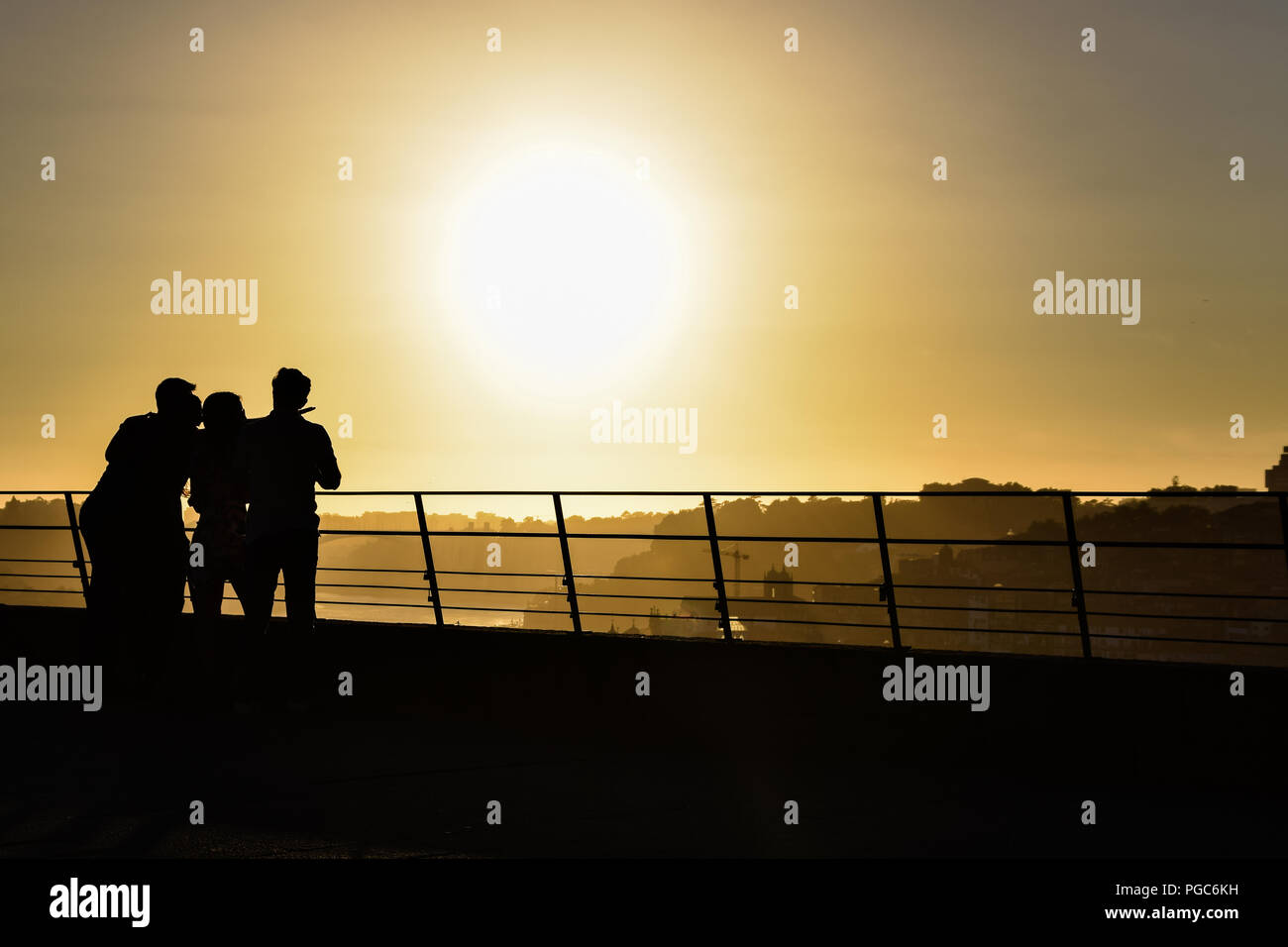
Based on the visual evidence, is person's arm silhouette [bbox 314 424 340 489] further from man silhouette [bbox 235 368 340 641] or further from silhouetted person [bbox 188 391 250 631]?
silhouetted person [bbox 188 391 250 631]

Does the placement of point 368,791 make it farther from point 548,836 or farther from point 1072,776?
point 1072,776

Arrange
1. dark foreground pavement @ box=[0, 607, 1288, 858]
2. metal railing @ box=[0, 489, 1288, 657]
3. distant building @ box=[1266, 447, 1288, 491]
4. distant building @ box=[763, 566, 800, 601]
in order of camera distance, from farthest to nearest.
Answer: distant building @ box=[1266, 447, 1288, 491]
distant building @ box=[763, 566, 800, 601]
metal railing @ box=[0, 489, 1288, 657]
dark foreground pavement @ box=[0, 607, 1288, 858]

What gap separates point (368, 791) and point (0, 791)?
1758 millimetres

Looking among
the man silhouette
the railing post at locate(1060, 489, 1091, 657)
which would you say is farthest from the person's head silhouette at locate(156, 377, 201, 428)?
the railing post at locate(1060, 489, 1091, 657)

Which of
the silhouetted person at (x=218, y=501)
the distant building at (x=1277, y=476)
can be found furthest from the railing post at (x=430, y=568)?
the distant building at (x=1277, y=476)

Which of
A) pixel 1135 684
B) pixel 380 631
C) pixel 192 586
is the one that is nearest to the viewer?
pixel 1135 684

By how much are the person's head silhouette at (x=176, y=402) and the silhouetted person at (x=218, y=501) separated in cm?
18

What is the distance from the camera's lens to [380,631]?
1148 cm

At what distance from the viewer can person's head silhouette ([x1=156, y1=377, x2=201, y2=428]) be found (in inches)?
399

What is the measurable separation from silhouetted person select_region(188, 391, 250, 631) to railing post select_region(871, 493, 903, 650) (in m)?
4.05

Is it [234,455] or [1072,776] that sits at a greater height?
[234,455]

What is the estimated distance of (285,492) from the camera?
9758 millimetres
